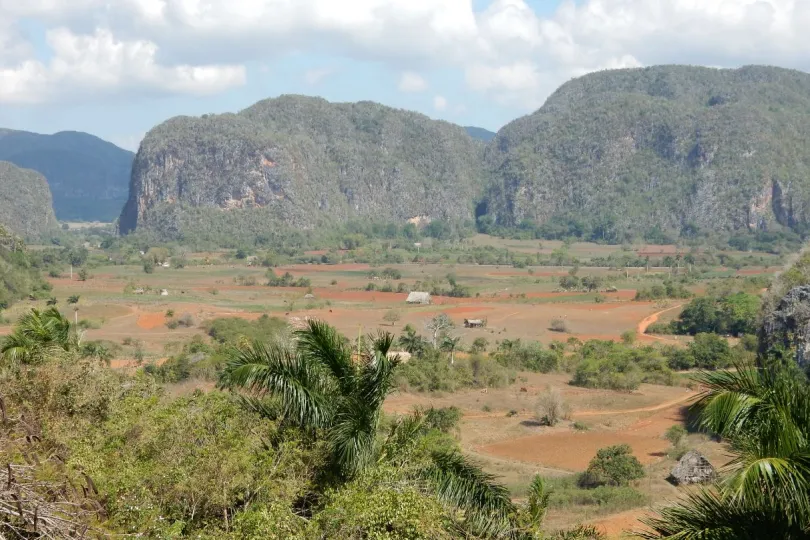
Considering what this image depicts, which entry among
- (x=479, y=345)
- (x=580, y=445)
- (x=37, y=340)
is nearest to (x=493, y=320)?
(x=479, y=345)

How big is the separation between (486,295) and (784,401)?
7054 cm

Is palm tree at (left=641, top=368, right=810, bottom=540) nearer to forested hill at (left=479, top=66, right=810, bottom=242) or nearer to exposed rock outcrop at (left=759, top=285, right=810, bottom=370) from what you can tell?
exposed rock outcrop at (left=759, top=285, right=810, bottom=370)

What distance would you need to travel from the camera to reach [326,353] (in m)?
8.85

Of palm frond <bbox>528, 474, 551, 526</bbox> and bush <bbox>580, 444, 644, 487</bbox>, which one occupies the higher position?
palm frond <bbox>528, 474, 551, 526</bbox>

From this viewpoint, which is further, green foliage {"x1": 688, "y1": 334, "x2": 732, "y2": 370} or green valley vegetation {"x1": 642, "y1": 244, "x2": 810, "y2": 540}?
green foliage {"x1": 688, "y1": 334, "x2": 732, "y2": 370}

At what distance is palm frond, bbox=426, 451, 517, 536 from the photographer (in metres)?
8.47

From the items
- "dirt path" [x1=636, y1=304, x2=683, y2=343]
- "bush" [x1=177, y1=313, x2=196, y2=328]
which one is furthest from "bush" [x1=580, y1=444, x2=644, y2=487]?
"bush" [x1=177, y1=313, x2=196, y2=328]

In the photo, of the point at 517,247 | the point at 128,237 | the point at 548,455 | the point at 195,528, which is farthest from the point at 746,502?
the point at 128,237

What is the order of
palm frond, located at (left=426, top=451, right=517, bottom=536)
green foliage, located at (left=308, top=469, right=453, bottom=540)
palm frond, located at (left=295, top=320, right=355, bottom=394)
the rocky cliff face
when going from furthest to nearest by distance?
the rocky cliff face
palm frond, located at (left=295, top=320, right=355, bottom=394)
palm frond, located at (left=426, top=451, right=517, bottom=536)
green foliage, located at (left=308, top=469, right=453, bottom=540)

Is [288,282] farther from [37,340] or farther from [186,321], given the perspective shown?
[37,340]

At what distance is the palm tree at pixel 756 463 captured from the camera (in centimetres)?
557

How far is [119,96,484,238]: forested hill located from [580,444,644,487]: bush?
419 ft

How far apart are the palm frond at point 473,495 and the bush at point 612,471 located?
13136 millimetres

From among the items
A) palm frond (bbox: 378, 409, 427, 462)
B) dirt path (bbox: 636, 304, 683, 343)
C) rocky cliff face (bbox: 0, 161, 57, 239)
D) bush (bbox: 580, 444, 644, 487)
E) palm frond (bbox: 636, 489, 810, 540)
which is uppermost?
rocky cliff face (bbox: 0, 161, 57, 239)
